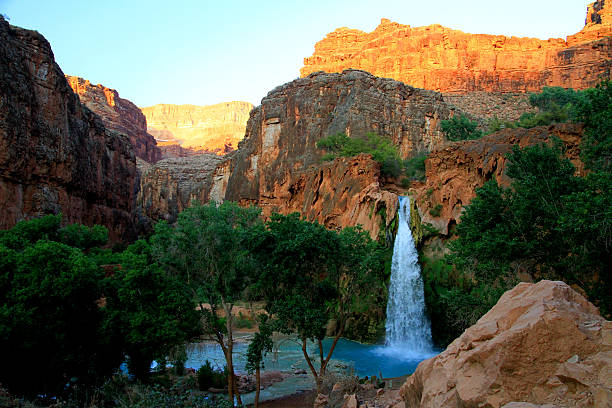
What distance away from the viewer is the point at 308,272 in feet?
40.7

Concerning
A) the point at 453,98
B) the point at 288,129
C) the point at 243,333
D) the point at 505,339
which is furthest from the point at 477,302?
the point at 453,98

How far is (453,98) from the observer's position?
84.1m

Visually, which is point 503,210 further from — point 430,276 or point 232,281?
point 430,276

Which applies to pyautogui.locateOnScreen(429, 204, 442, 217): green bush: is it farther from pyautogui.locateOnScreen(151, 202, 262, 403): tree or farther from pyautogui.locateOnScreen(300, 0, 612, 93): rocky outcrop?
pyautogui.locateOnScreen(300, 0, 612, 93): rocky outcrop

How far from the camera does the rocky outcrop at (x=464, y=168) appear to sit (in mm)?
20656

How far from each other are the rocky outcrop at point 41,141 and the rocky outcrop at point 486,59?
75175 millimetres

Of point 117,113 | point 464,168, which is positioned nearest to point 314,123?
point 464,168

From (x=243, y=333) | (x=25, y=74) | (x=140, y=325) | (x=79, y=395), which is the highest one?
(x=25, y=74)

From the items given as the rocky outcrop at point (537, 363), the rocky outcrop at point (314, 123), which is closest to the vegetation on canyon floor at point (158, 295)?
the rocky outcrop at point (537, 363)

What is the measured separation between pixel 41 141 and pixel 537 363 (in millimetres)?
34012

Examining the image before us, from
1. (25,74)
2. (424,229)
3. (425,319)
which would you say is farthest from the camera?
(25,74)

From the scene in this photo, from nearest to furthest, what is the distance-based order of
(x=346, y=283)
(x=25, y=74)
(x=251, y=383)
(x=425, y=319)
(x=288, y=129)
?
(x=346, y=283)
(x=251, y=383)
(x=425, y=319)
(x=25, y=74)
(x=288, y=129)

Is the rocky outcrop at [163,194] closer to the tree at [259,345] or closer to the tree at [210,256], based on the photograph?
the tree at [210,256]

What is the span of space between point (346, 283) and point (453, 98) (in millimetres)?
79771
